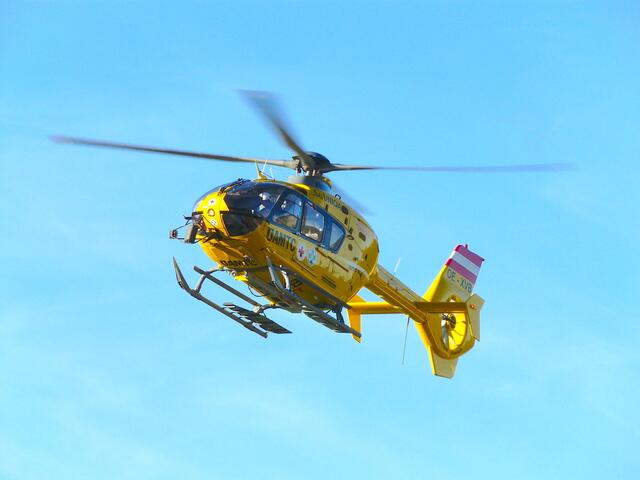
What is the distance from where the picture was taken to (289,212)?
75.7 ft

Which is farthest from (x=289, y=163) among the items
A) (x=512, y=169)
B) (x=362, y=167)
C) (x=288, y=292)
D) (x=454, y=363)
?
(x=454, y=363)

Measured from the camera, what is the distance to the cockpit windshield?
22.5 m

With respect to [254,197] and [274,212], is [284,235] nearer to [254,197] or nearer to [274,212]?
[274,212]

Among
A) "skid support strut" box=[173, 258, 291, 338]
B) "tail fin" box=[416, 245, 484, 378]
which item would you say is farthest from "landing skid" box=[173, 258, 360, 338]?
"tail fin" box=[416, 245, 484, 378]

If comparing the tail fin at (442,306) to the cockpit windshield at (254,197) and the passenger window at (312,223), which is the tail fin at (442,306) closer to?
the passenger window at (312,223)

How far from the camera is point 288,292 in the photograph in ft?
75.0

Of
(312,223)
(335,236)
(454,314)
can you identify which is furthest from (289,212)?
(454,314)

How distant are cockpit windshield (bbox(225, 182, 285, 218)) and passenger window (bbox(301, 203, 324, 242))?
2.88 ft

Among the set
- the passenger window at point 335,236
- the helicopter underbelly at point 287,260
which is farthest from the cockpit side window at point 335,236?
the helicopter underbelly at point 287,260

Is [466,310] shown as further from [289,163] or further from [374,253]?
[289,163]

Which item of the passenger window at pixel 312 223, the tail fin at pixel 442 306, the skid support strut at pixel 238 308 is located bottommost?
the skid support strut at pixel 238 308

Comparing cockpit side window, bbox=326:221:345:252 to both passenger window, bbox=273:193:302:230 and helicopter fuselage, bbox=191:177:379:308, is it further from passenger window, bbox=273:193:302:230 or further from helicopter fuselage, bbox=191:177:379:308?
passenger window, bbox=273:193:302:230

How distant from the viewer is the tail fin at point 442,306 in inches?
1072

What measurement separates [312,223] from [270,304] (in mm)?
2171
